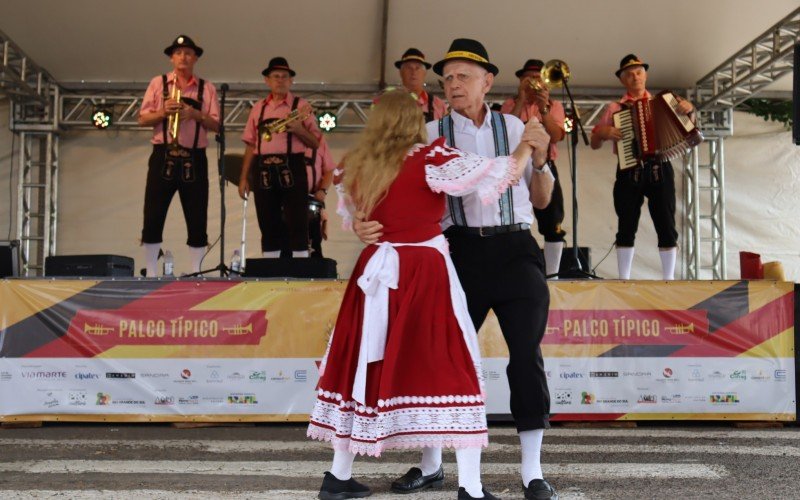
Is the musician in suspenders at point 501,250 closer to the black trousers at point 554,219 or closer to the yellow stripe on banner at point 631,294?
the yellow stripe on banner at point 631,294

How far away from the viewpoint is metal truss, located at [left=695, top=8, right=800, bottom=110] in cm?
964

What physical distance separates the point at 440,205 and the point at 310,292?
8.68 ft

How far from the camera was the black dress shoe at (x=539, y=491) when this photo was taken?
141 inches

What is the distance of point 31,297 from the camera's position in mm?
6121

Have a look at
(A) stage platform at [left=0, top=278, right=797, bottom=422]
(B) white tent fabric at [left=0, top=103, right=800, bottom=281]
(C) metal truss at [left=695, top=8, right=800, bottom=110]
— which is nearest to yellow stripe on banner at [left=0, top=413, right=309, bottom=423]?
(A) stage platform at [left=0, top=278, right=797, bottom=422]

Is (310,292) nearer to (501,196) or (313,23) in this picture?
(501,196)

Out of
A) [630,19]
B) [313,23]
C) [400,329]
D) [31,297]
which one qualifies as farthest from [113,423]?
[630,19]

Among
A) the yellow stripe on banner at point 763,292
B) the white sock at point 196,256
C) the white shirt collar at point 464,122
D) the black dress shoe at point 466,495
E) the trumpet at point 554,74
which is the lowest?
the black dress shoe at point 466,495

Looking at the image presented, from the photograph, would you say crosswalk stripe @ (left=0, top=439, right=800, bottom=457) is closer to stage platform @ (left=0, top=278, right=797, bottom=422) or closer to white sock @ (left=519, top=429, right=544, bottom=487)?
stage platform @ (left=0, top=278, right=797, bottom=422)

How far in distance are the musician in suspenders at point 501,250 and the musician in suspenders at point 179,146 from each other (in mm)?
4000

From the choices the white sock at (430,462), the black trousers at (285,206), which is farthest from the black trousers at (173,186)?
the white sock at (430,462)

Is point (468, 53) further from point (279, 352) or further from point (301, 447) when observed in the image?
point (279, 352)

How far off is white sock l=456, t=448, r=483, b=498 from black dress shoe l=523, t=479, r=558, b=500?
29 centimetres

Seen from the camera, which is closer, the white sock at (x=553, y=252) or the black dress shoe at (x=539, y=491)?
the black dress shoe at (x=539, y=491)
